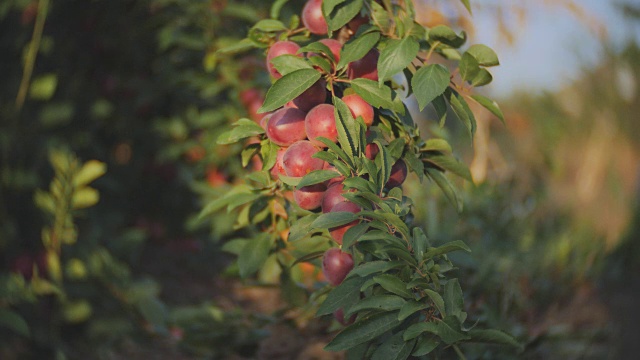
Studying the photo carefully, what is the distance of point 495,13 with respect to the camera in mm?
2045

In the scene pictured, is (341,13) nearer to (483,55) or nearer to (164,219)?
(483,55)

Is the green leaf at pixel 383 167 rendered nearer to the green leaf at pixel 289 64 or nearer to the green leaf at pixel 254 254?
the green leaf at pixel 289 64

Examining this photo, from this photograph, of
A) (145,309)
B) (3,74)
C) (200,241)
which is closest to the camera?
Result: (145,309)

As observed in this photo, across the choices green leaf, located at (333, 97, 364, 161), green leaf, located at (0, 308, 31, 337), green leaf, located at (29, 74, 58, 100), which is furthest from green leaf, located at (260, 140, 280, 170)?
green leaf, located at (29, 74, 58, 100)

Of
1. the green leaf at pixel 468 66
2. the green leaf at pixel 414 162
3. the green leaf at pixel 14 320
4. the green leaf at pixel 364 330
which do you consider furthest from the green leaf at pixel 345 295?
the green leaf at pixel 14 320

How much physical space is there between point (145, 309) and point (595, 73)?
116 inches

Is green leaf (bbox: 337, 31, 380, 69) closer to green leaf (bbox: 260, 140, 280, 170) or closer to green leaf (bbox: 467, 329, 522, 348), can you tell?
green leaf (bbox: 260, 140, 280, 170)

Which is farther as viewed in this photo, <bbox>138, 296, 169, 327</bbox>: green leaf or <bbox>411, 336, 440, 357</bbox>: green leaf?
<bbox>138, 296, 169, 327</bbox>: green leaf

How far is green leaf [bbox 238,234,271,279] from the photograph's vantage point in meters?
0.78

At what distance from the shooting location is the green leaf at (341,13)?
66 cm

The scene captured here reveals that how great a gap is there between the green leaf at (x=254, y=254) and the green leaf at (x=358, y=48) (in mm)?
268

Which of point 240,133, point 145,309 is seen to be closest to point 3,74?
point 145,309

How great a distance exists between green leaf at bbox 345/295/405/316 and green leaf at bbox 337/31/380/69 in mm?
234

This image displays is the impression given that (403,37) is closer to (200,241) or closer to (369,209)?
(369,209)
